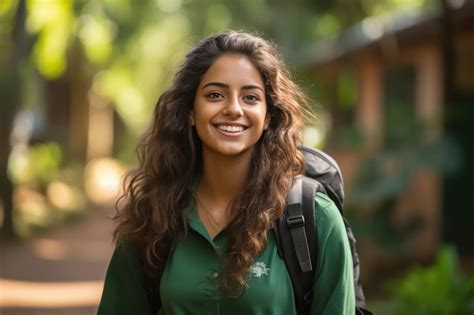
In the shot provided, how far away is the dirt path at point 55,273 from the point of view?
39.5 feet

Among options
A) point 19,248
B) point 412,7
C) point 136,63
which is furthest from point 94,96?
point 19,248

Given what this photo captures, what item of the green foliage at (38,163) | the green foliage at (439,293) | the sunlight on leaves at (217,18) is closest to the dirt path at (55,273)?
the green foliage at (38,163)

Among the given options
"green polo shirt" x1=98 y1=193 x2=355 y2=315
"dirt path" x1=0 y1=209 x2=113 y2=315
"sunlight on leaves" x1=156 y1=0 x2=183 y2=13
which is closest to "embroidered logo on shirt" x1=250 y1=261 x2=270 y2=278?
"green polo shirt" x1=98 y1=193 x2=355 y2=315

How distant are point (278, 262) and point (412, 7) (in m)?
24.5

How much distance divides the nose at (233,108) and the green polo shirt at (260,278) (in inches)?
16.3

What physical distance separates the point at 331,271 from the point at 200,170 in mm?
733

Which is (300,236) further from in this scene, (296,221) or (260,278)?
(260,278)

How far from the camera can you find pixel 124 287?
3062mm

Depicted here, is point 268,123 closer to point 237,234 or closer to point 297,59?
point 237,234

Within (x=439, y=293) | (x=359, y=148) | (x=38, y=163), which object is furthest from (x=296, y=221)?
(x=38, y=163)

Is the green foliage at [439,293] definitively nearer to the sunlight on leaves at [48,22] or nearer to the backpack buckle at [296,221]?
the backpack buckle at [296,221]

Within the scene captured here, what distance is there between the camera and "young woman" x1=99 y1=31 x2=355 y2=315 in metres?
2.78

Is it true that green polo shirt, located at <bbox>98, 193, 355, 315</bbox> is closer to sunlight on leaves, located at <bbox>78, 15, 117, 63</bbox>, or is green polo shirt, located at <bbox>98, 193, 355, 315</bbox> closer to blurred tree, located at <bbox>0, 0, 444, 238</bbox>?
blurred tree, located at <bbox>0, 0, 444, 238</bbox>

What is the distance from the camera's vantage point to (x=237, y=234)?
9.49ft
